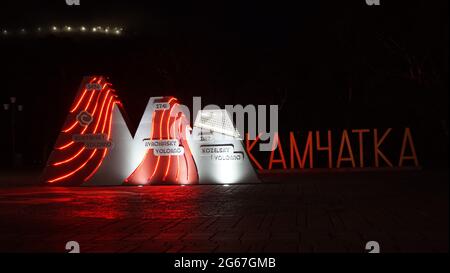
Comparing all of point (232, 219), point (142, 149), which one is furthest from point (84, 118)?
point (232, 219)

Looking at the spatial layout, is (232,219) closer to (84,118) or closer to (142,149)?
(142,149)

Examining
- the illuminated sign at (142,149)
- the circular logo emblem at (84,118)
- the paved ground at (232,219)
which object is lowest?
the paved ground at (232,219)

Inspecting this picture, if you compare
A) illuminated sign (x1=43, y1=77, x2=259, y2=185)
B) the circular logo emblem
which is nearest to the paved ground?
illuminated sign (x1=43, y1=77, x2=259, y2=185)

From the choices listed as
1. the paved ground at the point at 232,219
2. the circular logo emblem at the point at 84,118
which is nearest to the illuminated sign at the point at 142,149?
the circular logo emblem at the point at 84,118

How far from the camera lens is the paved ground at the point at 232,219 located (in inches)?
370

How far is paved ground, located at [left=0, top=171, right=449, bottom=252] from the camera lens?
30.9ft

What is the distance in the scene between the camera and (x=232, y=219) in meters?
12.4

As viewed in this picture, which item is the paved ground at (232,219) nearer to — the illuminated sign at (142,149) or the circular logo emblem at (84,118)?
the illuminated sign at (142,149)

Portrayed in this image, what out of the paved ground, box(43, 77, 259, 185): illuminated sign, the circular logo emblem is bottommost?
the paved ground

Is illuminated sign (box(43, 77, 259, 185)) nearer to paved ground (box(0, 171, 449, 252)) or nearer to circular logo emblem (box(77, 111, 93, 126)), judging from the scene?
circular logo emblem (box(77, 111, 93, 126))

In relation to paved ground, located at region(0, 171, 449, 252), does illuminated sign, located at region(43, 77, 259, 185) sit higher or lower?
higher

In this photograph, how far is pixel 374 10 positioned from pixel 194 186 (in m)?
18.2

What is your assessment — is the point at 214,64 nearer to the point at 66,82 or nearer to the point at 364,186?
the point at 66,82

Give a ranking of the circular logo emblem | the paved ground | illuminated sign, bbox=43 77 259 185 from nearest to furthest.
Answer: the paved ground, illuminated sign, bbox=43 77 259 185, the circular logo emblem
